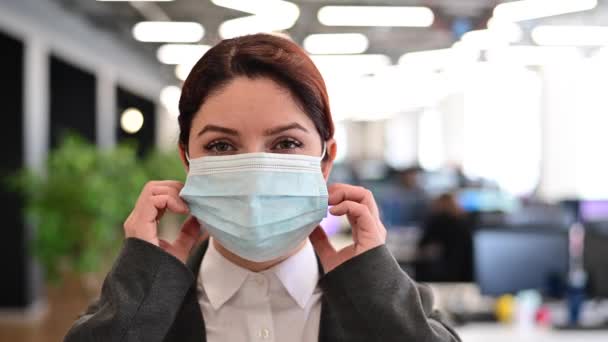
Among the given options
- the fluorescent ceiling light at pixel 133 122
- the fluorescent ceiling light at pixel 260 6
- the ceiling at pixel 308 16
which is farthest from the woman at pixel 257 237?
Result: the fluorescent ceiling light at pixel 260 6

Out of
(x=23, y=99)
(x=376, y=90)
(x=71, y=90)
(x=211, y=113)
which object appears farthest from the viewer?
(x=376, y=90)

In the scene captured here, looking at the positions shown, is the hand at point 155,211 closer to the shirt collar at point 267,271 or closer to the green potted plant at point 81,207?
the shirt collar at point 267,271

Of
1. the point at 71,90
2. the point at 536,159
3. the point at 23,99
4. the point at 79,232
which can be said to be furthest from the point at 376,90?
the point at 79,232

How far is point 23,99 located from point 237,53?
7382 millimetres

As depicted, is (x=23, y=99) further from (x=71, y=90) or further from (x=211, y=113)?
(x=211, y=113)

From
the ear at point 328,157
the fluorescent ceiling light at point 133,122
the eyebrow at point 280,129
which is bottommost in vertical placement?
the ear at point 328,157

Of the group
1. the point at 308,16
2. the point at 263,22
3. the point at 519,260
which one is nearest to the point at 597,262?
the point at 519,260

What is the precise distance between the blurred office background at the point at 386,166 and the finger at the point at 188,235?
0.27 metres

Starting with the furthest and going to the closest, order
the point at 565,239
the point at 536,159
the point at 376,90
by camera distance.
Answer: the point at 376,90
the point at 536,159
the point at 565,239

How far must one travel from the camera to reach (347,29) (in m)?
8.36

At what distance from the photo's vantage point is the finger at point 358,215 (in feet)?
4.36

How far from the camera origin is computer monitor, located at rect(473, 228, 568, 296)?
3.88 meters

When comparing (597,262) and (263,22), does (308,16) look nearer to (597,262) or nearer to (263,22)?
(263,22)

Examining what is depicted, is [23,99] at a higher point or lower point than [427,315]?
higher
